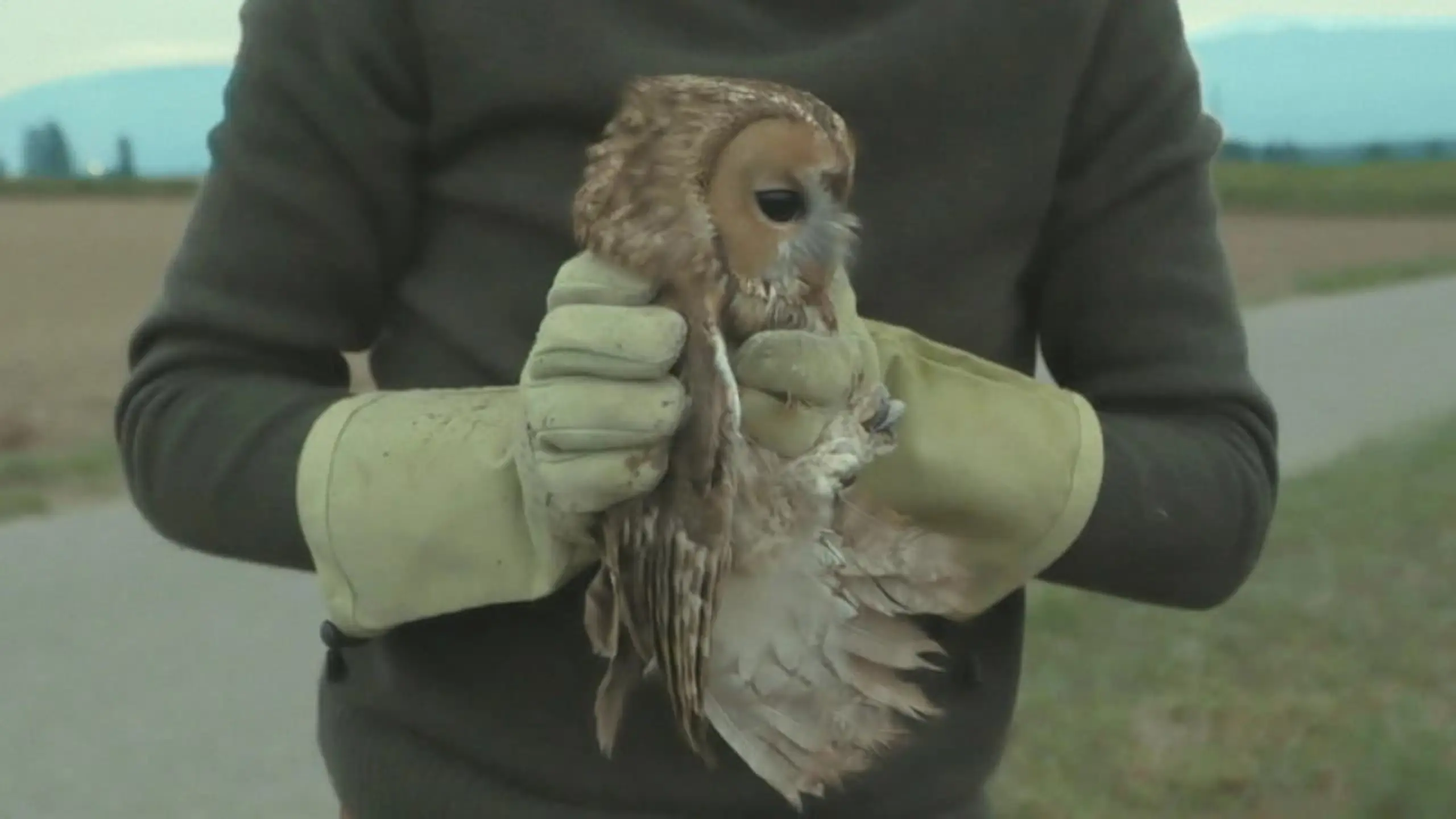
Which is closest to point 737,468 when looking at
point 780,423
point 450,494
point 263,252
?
point 780,423

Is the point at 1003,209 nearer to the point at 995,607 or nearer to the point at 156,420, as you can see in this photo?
the point at 995,607

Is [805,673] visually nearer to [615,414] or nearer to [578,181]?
[615,414]

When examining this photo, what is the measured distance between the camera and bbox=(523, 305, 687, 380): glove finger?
1.53 feet

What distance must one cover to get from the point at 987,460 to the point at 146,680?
1.44 m

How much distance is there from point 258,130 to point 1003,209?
1.04 feet

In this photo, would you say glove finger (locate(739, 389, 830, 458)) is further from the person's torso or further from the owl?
the person's torso

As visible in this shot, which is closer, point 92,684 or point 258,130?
point 258,130

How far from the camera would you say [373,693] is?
728 mm

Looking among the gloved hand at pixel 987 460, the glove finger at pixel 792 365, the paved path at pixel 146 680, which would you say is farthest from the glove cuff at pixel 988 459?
the paved path at pixel 146 680

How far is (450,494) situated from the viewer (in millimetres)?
586

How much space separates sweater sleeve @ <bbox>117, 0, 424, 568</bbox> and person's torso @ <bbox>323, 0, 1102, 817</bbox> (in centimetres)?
3

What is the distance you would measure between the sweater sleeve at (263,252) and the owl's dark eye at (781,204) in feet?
0.83

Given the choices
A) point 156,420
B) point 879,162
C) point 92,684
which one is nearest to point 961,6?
point 879,162

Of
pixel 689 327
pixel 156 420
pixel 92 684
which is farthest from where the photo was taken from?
pixel 92 684
